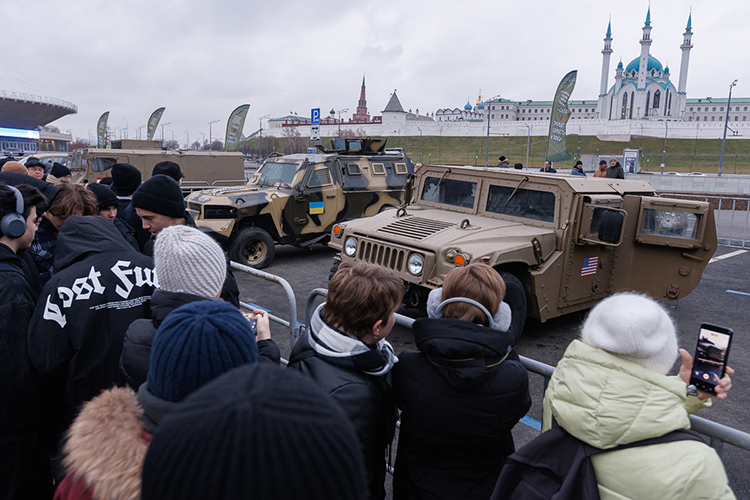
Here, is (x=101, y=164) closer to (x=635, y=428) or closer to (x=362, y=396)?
(x=362, y=396)

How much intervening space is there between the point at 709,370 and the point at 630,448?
514 millimetres

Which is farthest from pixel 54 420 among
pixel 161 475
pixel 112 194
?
pixel 161 475

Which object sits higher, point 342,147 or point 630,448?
point 342,147

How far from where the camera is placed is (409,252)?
5.20 meters

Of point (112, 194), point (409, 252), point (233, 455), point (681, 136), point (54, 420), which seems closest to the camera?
point (233, 455)

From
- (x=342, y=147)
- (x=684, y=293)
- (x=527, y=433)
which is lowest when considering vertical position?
(x=527, y=433)

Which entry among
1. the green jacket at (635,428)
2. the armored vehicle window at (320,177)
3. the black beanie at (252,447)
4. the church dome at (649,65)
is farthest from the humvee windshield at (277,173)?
the church dome at (649,65)

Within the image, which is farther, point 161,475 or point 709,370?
point 709,370

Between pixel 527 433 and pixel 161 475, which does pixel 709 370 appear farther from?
pixel 527 433

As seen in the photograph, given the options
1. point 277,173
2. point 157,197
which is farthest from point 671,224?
point 277,173

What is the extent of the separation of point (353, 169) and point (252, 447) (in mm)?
9525

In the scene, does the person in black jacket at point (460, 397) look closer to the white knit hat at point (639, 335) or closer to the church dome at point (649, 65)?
the white knit hat at point (639, 335)

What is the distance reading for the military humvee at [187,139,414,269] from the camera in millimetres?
8562

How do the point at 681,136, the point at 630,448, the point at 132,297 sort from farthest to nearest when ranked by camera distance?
1. the point at 681,136
2. the point at 132,297
3. the point at 630,448
